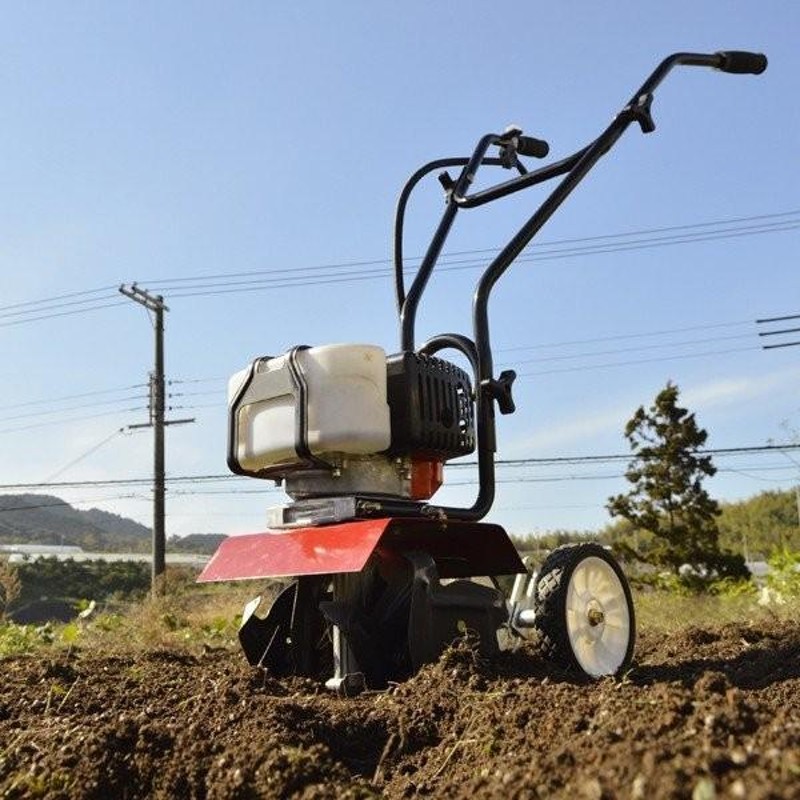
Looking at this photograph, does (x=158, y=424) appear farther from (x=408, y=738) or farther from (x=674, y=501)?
(x=408, y=738)

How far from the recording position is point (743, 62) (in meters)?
4.77

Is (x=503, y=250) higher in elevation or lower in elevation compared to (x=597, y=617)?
higher

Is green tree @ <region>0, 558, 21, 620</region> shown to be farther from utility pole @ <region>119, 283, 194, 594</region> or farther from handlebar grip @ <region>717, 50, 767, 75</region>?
utility pole @ <region>119, 283, 194, 594</region>

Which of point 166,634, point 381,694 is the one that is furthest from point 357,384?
point 166,634

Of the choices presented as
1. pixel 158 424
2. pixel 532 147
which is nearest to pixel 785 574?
pixel 532 147

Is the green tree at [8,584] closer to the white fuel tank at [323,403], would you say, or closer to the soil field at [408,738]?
the soil field at [408,738]

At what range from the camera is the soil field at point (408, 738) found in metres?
1.53

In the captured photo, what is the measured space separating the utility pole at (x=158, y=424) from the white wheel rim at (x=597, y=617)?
22081 mm

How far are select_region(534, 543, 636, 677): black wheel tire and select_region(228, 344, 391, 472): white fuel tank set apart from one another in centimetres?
81

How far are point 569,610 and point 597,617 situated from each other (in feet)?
0.69

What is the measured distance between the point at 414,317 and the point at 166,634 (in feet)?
15.0

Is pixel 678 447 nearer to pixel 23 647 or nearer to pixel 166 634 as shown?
pixel 166 634

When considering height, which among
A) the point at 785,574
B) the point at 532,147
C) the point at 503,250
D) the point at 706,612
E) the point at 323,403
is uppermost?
the point at 532,147

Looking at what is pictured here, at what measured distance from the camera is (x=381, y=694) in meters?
3.10
